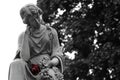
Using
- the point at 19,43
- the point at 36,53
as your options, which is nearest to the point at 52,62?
the point at 36,53

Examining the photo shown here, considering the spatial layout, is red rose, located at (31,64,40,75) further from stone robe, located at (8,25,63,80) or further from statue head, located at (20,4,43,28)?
statue head, located at (20,4,43,28)

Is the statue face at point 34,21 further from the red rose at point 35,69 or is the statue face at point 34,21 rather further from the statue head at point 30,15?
the red rose at point 35,69

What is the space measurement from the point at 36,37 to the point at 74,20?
14986mm

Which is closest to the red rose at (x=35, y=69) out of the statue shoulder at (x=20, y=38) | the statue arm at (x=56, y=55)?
the statue arm at (x=56, y=55)

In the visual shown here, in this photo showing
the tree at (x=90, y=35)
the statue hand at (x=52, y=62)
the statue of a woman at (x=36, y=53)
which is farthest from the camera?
the tree at (x=90, y=35)

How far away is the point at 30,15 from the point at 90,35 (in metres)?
14.4

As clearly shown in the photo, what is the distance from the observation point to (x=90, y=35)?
23016 mm

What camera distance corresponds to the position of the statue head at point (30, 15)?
8719 mm

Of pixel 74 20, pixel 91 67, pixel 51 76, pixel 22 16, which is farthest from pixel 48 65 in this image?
pixel 74 20

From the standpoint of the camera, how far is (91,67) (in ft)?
72.5

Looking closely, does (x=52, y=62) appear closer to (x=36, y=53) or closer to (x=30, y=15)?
(x=36, y=53)

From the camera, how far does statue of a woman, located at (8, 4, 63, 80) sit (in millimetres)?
8344

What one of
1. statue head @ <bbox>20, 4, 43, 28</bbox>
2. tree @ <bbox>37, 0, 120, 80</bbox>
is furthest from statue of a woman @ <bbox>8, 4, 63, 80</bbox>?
tree @ <bbox>37, 0, 120, 80</bbox>

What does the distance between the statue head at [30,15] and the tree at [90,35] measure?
40.3 feet
